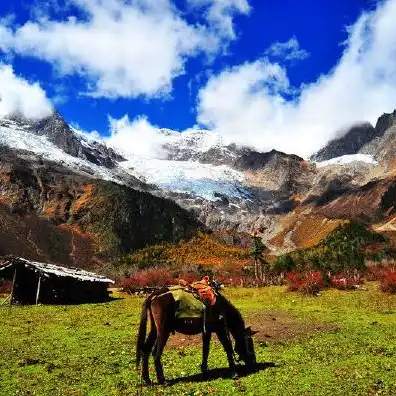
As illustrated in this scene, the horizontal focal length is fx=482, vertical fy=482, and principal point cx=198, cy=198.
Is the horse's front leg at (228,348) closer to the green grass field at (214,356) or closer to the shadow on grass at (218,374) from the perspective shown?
the green grass field at (214,356)

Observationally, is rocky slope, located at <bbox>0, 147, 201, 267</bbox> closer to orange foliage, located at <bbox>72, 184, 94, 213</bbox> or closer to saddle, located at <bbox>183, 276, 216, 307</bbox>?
orange foliage, located at <bbox>72, 184, 94, 213</bbox>

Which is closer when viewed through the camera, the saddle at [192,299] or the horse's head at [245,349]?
the saddle at [192,299]

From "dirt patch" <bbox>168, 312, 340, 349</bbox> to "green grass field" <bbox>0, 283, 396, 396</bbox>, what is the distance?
0.04 m

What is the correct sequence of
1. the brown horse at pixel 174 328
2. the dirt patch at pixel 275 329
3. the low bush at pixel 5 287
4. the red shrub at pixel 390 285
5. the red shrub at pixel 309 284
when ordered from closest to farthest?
the brown horse at pixel 174 328, the dirt patch at pixel 275 329, the red shrub at pixel 390 285, the red shrub at pixel 309 284, the low bush at pixel 5 287

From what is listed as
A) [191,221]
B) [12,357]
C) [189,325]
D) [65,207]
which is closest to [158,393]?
[189,325]

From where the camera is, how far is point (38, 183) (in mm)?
157500

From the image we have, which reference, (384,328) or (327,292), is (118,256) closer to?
(327,292)

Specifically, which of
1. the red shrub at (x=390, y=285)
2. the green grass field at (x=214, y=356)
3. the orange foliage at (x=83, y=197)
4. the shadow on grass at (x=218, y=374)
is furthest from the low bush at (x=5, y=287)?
the orange foliage at (x=83, y=197)

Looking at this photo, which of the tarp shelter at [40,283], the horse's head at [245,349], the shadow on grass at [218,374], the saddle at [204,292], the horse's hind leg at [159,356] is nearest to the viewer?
the horse's hind leg at [159,356]

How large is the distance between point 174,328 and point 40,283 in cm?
3161

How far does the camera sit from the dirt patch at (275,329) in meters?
19.9

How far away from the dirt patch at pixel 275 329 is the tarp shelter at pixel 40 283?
20.7m

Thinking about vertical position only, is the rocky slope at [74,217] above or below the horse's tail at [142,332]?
above

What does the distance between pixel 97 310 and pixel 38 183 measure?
130 metres
